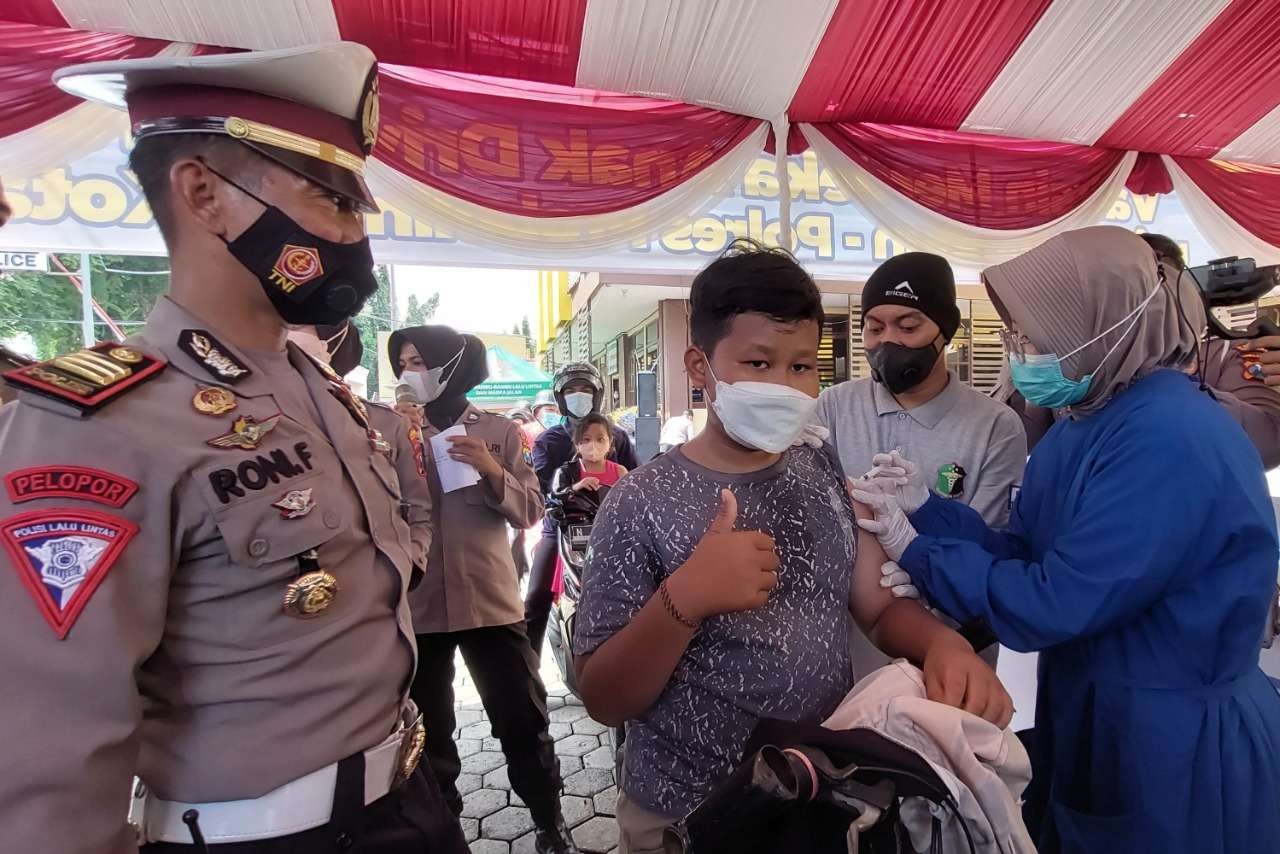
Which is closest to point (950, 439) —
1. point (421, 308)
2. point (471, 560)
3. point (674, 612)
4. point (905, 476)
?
point (905, 476)

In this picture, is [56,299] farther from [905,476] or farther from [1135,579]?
[1135,579]

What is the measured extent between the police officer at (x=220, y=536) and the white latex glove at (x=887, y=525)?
3.00 ft

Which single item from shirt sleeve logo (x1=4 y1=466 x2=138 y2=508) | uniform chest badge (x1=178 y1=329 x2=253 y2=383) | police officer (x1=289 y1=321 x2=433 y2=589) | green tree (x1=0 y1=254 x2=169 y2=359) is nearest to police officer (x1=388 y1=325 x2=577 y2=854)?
police officer (x1=289 y1=321 x2=433 y2=589)

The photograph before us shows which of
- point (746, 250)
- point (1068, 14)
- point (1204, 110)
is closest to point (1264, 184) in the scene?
point (1204, 110)

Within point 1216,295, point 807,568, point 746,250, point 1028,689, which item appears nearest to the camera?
point 807,568

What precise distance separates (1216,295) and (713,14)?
1990mm

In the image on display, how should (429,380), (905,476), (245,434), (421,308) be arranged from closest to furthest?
1. (245,434)
2. (905,476)
3. (429,380)
4. (421,308)

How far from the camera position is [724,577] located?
2.99 ft

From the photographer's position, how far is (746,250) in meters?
1.29

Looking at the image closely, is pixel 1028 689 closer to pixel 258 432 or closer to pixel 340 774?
pixel 340 774

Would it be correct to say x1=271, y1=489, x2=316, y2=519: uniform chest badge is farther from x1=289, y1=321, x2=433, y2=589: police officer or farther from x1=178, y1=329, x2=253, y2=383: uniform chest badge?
x1=289, y1=321, x2=433, y2=589: police officer

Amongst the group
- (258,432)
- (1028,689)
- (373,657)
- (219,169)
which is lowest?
(1028,689)

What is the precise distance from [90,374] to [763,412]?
991 millimetres

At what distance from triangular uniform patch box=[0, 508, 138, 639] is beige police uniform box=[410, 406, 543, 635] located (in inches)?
64.4
